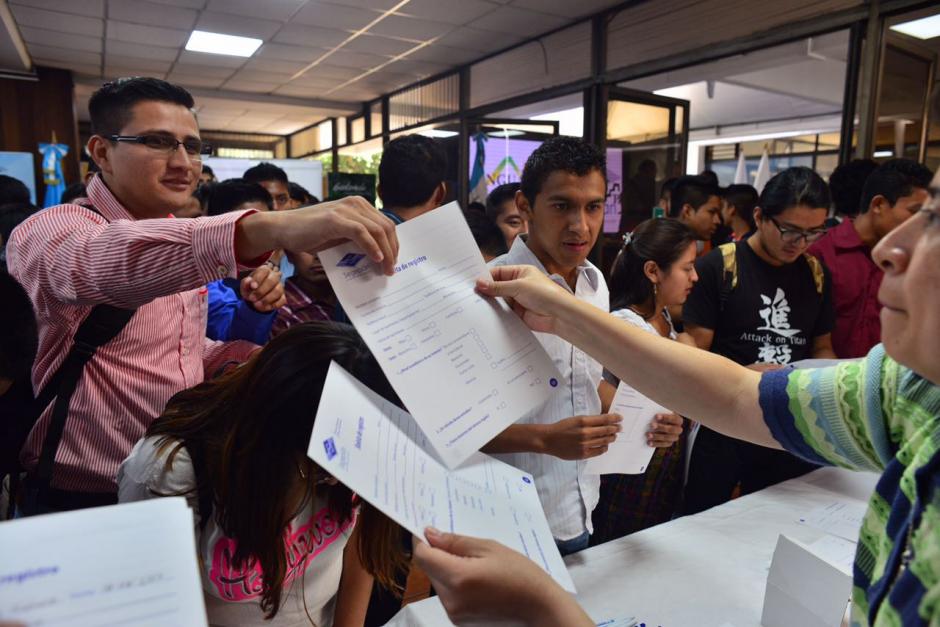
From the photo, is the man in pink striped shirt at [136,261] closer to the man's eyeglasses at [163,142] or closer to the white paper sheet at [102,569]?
the man's eyeglasses at [163,142]

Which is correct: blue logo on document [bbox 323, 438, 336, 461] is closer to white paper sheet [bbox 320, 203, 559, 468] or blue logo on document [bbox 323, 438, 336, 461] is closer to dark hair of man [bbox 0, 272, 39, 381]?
white paper sheet [bbox 320, 203, 559, 468]

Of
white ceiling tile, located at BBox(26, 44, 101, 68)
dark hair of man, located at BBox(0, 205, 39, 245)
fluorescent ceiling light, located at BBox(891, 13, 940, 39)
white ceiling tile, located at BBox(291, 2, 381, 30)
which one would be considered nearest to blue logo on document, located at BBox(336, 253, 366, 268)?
dark hair of man, located at BBox(0, 205, 39, 245)

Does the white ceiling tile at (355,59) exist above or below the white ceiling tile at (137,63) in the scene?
above

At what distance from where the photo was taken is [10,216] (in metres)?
2.77

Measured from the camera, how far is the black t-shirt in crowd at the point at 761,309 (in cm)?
203

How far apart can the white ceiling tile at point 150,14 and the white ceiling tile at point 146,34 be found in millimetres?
138

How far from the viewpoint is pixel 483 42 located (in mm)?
5777

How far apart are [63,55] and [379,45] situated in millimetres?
3449

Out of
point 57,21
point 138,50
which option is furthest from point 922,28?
point 138,50

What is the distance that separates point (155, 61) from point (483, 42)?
3692 millimetres

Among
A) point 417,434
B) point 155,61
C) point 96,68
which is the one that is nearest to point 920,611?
point 417,434

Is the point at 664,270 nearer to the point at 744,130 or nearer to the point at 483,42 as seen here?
the point at 483,42

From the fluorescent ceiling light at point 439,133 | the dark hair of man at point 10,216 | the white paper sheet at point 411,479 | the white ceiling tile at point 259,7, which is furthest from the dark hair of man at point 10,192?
the fluorescent ceiling light at point 439,133

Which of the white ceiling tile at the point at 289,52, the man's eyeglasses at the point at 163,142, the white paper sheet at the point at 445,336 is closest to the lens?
the white paper sheet at the point at 445,336
